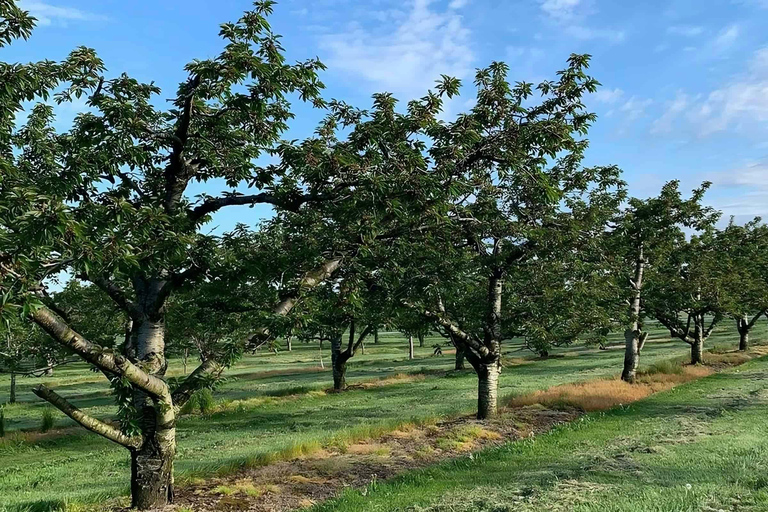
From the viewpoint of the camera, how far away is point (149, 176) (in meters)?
10.1

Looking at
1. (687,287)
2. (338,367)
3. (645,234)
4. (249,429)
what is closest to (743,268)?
(687,287)

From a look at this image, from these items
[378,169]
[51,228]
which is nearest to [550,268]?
[378,169]

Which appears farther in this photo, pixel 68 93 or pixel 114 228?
pixel 68 93

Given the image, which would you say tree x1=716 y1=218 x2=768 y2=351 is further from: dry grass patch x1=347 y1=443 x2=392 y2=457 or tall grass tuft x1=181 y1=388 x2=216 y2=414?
tall grass tuft x1=181 y1=388 x2=216 y2=414

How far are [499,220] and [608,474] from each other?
7758 mm

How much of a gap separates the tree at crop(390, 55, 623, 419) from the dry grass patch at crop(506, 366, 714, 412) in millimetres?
4716

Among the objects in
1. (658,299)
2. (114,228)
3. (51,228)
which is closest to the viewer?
(51,228)

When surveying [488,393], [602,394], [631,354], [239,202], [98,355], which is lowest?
[602,394]

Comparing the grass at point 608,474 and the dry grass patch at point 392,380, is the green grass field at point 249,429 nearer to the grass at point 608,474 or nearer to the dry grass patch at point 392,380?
the grass at point 608,474

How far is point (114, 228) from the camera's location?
23.1 ft

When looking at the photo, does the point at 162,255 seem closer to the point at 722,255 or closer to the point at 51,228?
the point at 51,228

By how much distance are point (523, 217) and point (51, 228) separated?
1451 centimetres

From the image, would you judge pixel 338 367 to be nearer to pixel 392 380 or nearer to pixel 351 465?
pixel 392 380

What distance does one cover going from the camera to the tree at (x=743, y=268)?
36.4 metres
